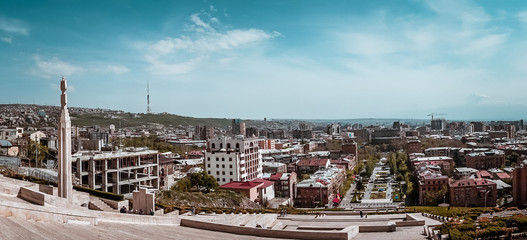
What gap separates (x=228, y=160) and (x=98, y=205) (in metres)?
35.5

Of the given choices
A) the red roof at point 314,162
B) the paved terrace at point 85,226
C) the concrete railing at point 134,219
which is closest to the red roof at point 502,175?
the red roof at point 314,162

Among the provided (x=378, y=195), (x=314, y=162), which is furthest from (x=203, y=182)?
(x=314, y=162)

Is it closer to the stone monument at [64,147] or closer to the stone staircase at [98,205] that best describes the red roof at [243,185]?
the stone staircase at [98,205]

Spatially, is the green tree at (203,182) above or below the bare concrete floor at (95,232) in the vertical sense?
below

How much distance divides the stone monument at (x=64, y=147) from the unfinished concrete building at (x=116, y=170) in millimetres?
17980

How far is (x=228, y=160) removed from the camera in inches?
2116

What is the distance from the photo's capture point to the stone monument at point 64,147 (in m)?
14.8

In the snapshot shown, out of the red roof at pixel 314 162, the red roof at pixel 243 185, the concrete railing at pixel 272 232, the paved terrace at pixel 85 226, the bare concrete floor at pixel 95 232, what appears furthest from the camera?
the red roof at pixel 314 162

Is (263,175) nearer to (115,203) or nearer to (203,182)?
(203,182)

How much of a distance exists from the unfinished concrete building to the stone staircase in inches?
561

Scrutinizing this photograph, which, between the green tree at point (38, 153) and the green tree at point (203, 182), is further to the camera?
the green tree at point (203, 182)

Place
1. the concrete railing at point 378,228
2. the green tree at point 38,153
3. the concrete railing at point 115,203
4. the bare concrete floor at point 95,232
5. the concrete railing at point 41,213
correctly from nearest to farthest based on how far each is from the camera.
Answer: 1. the bare concrete floor at point 95,232
2. the concrete railing at point 41,213
3. the concrete railing at point 378,228
4. the concrete railing at point 115,203
5. the green tree at point 38,153

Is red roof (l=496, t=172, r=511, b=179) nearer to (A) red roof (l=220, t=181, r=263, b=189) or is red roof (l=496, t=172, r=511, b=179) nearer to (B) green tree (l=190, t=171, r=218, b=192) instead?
(A) red roof (l=220, t=181, r=263, b=189)

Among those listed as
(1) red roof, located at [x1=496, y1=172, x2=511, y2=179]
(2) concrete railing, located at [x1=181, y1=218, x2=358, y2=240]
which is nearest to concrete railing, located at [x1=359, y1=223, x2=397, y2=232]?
(2) concrete railing, located at [x1=181, y1=218, x2=358, y2=240]
